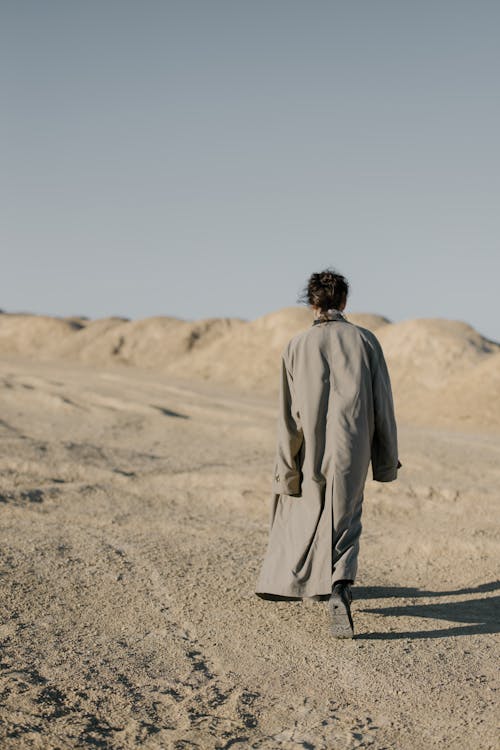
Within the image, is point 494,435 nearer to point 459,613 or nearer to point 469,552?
point 469,552

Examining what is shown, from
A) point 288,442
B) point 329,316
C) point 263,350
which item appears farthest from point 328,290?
point 263,350

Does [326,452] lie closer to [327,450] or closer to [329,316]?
[327,450]

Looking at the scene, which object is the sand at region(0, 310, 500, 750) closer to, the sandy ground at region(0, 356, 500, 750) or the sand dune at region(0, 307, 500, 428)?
the sandy ground at region(0, 356, 500, 750)

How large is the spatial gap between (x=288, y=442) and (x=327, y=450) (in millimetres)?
196

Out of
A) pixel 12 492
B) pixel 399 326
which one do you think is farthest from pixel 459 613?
pixel 399 326

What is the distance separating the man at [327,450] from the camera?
3.63 meters

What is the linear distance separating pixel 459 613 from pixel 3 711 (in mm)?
2425

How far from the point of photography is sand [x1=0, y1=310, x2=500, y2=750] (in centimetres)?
279

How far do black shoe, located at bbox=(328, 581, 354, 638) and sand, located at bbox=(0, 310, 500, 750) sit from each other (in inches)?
2.7

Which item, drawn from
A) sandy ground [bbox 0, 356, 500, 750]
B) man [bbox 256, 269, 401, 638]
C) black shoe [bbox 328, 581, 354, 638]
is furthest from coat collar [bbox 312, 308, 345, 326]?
sandy ground [bbox 0, 356, 500, 750]

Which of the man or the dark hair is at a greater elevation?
the dark hair

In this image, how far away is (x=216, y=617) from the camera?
399cm

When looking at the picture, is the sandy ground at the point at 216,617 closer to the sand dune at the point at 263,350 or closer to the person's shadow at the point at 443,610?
the person's shadow at the point at 443,610

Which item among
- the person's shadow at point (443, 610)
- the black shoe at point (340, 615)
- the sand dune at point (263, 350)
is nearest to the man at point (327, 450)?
the black shoe at point (340, 615)
